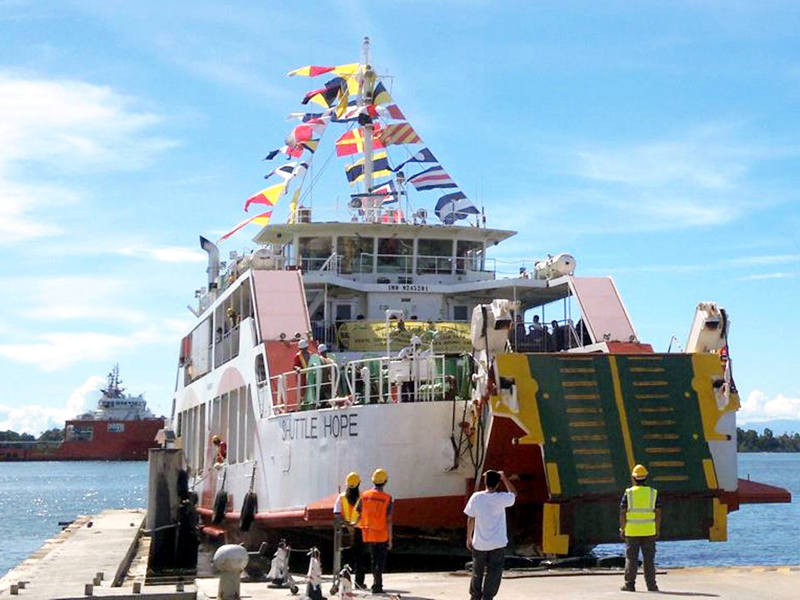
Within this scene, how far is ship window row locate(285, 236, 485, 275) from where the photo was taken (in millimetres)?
24625

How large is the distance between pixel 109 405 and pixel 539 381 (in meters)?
114

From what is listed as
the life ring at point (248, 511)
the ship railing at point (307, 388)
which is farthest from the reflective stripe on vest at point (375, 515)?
the life ring at point (248, 511)

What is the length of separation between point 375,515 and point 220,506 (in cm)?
1137

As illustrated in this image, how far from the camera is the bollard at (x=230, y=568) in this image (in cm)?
1155

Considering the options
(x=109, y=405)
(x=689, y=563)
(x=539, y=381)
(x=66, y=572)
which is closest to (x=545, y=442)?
(x=539, y=381)

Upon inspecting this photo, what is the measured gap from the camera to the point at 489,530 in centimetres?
1068

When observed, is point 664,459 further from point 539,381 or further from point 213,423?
point 213,423

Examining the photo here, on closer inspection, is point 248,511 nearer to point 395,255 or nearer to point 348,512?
point 395,255

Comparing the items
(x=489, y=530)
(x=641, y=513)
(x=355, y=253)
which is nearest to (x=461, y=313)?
(x=355, y=253)

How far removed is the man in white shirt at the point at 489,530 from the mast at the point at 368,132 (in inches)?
569

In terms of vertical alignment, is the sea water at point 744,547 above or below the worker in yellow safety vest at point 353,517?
below

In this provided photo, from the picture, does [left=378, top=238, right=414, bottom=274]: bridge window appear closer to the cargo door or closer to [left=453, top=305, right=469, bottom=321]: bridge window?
[left=453, top=305, right=469, bottom=321]: bridge window

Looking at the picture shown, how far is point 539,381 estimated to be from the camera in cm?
1592

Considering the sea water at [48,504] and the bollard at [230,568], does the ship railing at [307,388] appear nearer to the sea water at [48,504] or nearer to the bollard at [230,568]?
the bollard at [230,568]
